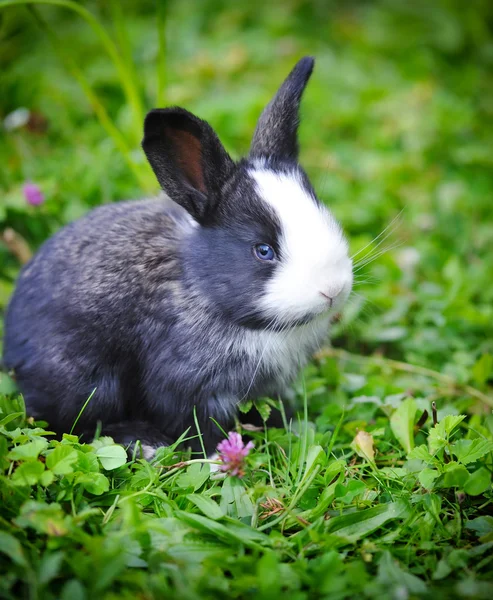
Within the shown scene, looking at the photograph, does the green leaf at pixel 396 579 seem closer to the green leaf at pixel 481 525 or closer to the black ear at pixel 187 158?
the green leaf at pixel 481 525

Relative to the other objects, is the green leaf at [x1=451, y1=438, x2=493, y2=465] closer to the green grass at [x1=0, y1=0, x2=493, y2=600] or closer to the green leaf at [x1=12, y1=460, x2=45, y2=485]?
the green grass at [x1=0, y1=0, x2=493, y2=600]

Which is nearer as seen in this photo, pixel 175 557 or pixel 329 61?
pixel 175 557

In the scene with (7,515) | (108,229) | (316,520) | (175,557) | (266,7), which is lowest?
(316,520)

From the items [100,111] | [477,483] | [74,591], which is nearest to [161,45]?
[100,111]

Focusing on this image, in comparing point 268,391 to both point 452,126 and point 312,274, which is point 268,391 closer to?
point 312,274

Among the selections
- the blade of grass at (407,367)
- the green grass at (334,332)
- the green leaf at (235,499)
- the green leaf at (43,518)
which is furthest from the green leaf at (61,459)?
the blade of grass at (407,367)

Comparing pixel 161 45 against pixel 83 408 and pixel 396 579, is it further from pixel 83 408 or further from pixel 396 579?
pixel 396 579

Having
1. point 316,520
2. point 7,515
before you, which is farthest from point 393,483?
point 7,515
